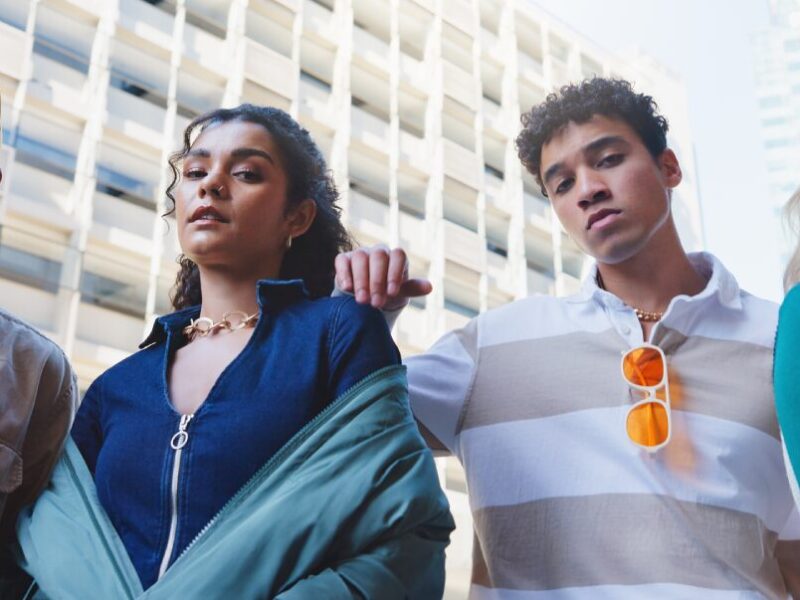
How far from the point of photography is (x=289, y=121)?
1.87 meters

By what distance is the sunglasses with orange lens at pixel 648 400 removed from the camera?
171 cm

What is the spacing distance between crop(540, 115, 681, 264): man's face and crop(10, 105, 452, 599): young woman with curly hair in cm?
55

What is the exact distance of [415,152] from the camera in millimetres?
18609

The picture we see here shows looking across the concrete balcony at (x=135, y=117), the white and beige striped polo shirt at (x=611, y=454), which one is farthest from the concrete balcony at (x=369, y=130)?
the white and beige striped polo shirt at (x=611, y=454)

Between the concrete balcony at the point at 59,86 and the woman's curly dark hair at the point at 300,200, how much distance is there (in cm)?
1188

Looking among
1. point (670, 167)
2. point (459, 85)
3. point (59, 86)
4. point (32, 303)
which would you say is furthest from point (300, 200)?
point (459, 85)

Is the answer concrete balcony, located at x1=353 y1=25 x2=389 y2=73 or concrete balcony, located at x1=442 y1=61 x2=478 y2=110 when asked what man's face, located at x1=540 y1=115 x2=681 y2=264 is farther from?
concrete balcony, located at x1=442 y1=61 x2=478 y2=110

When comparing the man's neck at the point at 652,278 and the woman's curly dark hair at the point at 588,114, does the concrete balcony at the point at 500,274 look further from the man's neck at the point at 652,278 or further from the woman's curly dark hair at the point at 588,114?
the man's neck at the point at 652,278

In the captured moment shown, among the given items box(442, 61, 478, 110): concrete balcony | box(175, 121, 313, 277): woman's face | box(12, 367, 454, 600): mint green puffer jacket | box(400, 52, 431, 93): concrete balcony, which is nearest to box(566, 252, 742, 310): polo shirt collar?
box(175, 121, 313, 277): woman's face

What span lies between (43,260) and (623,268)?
11.3 m

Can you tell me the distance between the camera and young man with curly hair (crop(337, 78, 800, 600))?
5.40 ft

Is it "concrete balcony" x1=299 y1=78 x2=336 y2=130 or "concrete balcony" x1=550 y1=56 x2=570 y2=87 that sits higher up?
"concrete balcony" x1=550 y1=56 x2=570 y2=87

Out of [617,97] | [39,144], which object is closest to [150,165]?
[39,144]

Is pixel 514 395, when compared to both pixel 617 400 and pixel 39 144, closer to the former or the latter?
pixel 617 400
